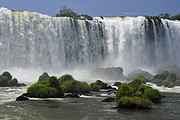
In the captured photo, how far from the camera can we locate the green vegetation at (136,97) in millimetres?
16569

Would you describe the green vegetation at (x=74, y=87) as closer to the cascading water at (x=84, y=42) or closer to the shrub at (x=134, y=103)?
the shrub at (x=134, y=103)

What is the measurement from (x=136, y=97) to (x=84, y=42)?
47.7 metres

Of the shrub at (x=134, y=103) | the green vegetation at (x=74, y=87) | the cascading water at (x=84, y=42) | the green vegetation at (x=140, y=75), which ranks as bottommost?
the shrub at (x=134, y=103)

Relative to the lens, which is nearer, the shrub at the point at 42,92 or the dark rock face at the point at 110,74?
the shrub at the point at 42,92

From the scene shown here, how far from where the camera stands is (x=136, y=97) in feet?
56.3

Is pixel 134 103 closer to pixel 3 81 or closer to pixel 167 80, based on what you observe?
pixel 3 81

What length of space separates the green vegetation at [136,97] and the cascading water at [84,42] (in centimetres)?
3811

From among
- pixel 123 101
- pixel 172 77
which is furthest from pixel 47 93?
pixel 172 77

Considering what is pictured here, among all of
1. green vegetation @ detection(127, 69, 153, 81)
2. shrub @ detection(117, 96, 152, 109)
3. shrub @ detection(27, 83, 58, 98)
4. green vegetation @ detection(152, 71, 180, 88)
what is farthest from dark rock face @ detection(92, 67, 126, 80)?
shrub @ detection(117, 96, 152, 109)

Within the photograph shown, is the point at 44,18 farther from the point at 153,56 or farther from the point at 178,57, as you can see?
the point at 178,57

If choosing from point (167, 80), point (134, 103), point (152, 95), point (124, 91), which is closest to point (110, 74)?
point (167, 80)

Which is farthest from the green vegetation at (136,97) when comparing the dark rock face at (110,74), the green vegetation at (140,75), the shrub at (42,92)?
the dark rock face at (110,74)

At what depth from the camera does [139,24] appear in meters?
70.4

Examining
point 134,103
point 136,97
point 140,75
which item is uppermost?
point 140,75
